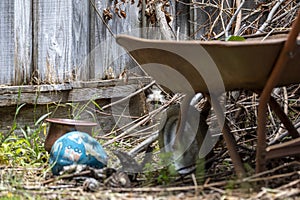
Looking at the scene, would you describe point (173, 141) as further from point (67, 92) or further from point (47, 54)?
point (47, 54)

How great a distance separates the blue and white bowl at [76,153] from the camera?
214cm

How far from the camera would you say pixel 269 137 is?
2.52 metres

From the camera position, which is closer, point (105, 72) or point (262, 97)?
point (262, 97)

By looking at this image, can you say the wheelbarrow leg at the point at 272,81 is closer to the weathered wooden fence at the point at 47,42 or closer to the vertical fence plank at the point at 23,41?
the weathered wooden fence at the point at 47,42

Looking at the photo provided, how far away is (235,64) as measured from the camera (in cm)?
164

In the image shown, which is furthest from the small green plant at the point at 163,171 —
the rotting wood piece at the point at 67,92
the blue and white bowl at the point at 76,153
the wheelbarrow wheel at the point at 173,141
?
the rotting wood piece at the point at 67,92

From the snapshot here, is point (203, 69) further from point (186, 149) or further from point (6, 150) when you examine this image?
point (6, 150)

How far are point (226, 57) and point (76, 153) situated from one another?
2.76 feet

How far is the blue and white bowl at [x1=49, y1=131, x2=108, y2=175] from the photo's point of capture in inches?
84.4

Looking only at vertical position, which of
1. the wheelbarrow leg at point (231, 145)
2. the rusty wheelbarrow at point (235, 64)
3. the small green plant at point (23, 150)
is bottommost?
the small green plant at point (23, 150)

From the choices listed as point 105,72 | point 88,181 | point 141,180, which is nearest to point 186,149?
point 141,180

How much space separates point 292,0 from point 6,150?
183cm

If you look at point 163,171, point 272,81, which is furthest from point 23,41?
point 272,81

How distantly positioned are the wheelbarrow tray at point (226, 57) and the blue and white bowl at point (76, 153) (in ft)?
1.77
